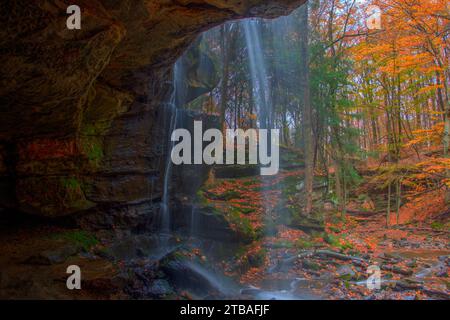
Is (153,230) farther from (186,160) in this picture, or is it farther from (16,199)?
(16,199)

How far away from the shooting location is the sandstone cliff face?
16.2 feet

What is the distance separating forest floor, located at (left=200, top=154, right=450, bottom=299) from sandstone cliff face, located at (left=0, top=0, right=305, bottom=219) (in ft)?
11.2

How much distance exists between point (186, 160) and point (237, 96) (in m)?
8.98

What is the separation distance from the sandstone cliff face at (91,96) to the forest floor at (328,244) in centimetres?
340

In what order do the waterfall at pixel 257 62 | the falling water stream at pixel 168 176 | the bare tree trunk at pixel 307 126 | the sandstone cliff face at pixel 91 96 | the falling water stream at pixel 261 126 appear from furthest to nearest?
1. the waterfall at pixel 257 62
2. the bare tree trunk at pixel 307 126
3. the falling water stream at pixel 168 176
4. the falling water stream at pixel 261 126
5. the sandstone cliff face at pixel 91 96

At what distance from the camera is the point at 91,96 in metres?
7.68

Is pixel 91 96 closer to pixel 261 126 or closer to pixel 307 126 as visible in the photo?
pixel 307 126

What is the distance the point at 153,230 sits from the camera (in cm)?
998

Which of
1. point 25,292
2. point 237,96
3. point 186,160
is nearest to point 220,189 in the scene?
point 186,160

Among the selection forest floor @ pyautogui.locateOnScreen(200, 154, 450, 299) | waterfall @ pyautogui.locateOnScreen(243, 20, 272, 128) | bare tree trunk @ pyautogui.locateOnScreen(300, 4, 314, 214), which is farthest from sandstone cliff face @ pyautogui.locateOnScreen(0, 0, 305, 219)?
waterfall @ pyautogui.locateOnScreen(243, 20, 272, 128)

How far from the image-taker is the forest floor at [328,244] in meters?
7.70

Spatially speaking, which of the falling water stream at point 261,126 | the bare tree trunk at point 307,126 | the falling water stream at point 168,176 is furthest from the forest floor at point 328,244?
the falling water stream at point 168,176

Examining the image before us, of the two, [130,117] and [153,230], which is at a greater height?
[130,117]

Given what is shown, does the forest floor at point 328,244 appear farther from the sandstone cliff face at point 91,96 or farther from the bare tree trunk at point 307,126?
the sandstone cliff face at point 91,96
